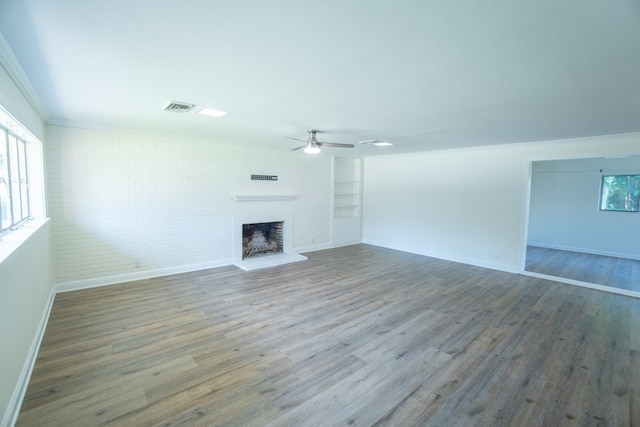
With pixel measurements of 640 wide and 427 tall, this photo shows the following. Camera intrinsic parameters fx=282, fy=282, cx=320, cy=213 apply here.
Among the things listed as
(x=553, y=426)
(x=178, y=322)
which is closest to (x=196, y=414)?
(x=178, y=322)

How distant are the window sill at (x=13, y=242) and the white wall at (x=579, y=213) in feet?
34.2

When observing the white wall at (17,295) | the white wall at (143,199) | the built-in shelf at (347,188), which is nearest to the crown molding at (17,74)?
the white wall at (17,295)

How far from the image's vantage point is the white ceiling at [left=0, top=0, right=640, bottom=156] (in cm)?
147

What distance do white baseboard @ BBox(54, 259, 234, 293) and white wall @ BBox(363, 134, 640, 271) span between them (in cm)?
446

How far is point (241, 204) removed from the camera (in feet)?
20.1

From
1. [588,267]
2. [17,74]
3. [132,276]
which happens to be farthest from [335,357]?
[588,267]

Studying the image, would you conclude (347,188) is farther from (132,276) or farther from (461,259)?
(132,276)

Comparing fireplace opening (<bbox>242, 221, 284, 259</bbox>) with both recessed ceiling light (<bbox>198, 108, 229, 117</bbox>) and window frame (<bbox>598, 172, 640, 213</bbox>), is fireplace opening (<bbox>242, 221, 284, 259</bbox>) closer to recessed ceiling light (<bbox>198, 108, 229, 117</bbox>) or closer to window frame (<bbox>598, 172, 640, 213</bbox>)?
recessed ceiling light (<bbox>198, 108, 229, 117</bbox>)

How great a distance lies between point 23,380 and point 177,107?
9.30 ft

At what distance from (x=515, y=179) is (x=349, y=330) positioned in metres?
4.63

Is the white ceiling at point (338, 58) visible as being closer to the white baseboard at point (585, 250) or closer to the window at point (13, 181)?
the window at point (13, 181)

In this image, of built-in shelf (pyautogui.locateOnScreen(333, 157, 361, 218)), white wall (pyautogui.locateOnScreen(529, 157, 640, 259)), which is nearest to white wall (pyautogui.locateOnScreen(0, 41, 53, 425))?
built-in shelf (pyautogui.locateOnScreen(333, 157, 361, 218))

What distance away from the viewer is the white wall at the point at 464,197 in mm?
5363

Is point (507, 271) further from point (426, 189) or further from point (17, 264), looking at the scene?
point (17, 264)
